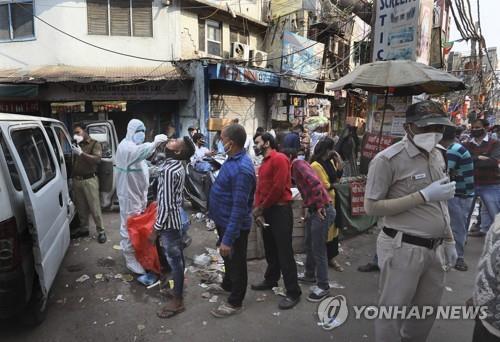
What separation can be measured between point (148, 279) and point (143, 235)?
0.53 meters

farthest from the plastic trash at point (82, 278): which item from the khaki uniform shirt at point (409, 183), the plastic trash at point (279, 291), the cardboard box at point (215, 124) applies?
the cardboard box at point (215, 124)

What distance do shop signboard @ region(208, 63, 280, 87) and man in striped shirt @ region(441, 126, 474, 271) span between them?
27.2 ft

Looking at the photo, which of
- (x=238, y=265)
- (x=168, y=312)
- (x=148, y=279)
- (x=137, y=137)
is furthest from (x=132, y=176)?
(x=238, y=265)

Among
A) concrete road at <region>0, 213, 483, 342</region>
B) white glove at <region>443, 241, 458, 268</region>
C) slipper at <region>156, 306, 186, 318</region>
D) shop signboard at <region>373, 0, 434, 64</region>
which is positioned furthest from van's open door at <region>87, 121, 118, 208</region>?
white glove at <region>443, 241, 458, 268</region>

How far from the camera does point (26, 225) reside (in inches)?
119

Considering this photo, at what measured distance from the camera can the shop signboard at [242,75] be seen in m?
11.6

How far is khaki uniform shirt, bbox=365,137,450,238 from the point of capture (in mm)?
2391

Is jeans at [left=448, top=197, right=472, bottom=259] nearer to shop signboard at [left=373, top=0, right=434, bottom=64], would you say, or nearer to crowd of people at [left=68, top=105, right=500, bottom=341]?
crowd of people at [left=68, top=105, right=500, bottom=341]

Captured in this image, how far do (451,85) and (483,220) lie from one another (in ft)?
8.41

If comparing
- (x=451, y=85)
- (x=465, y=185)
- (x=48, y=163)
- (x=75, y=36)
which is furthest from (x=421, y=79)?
(x=75, y=36)

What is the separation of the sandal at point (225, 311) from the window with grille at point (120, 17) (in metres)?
10.7

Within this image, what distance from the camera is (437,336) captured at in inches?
129

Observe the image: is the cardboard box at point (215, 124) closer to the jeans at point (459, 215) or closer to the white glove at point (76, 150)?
the white glove at point (76, 150)

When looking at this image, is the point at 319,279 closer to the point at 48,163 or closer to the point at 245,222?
the point at 245,222
